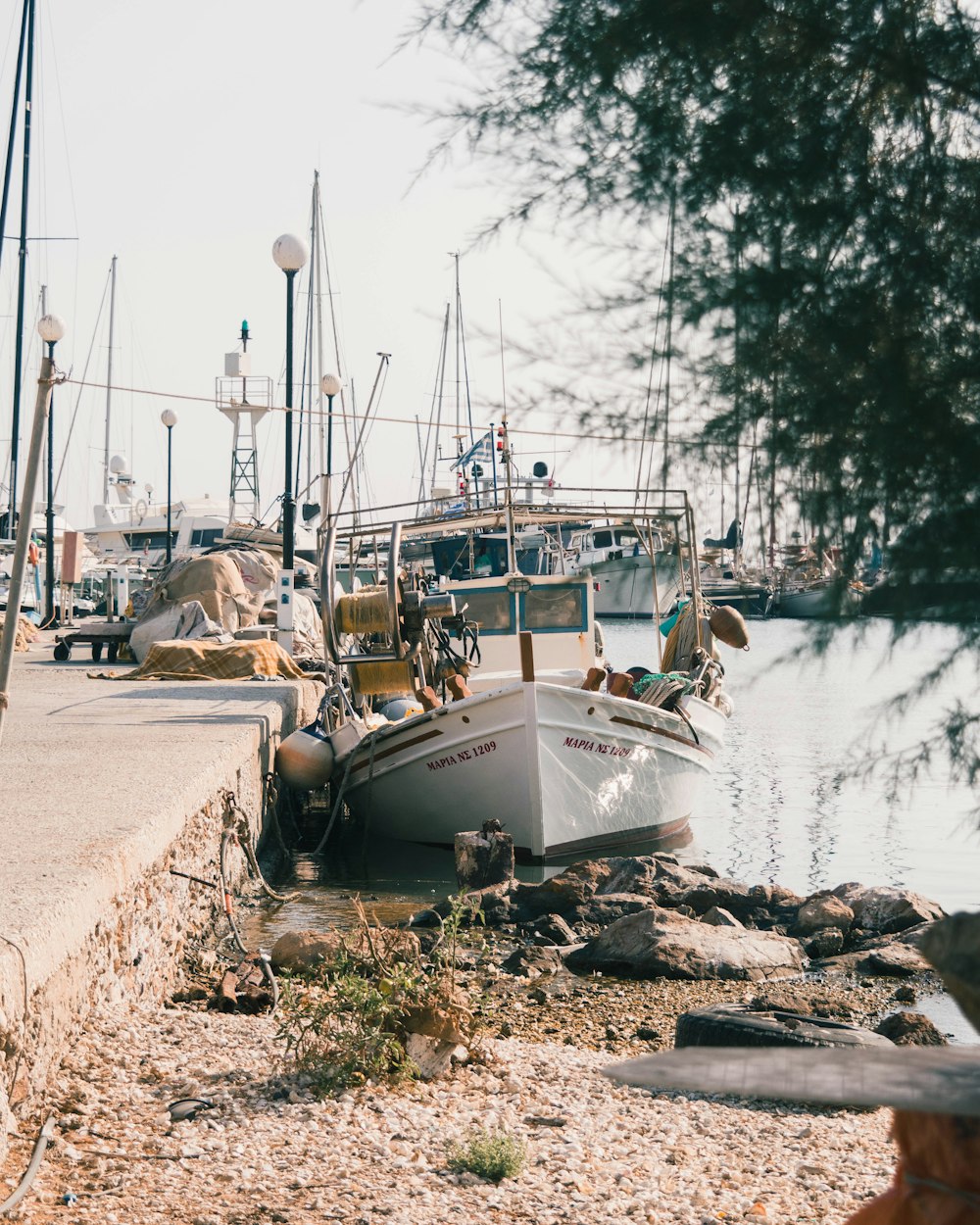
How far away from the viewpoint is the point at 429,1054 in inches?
214

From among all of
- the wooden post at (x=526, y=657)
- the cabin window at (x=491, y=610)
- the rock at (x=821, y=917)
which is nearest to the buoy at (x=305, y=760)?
the wooden post at (x=526, y=657)

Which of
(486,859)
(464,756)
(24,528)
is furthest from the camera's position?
(464,756)

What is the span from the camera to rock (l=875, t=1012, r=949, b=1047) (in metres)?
6.96

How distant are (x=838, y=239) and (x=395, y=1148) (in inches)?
125

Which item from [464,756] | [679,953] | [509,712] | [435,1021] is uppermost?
[509,712]

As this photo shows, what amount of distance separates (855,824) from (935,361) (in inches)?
593

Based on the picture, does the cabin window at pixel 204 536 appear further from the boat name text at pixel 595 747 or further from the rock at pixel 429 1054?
the rock at pixel 429 1054

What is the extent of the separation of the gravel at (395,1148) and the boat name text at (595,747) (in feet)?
22.6

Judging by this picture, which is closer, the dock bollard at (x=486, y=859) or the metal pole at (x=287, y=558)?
the dock bollard at (x=486, y=859)

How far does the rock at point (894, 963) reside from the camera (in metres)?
9.22

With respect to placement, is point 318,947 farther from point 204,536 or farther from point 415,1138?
point 204,536

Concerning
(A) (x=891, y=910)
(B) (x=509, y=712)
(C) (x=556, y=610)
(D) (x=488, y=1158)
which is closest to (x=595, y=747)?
(B) (x=509, y=712)

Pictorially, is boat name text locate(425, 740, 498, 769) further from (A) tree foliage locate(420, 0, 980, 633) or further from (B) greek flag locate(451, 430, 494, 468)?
(A) tree foliage locate(420, 0, 980, 633)

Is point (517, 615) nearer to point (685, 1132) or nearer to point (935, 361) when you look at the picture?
point (685, 1132)
